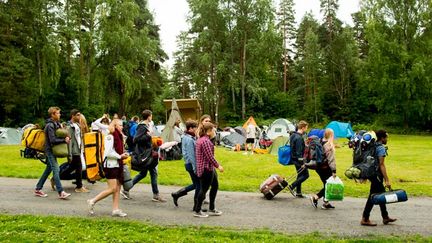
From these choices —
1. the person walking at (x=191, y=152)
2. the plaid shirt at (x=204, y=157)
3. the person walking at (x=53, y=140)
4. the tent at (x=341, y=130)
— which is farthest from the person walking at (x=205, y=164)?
the tent at (x=341, y=130)

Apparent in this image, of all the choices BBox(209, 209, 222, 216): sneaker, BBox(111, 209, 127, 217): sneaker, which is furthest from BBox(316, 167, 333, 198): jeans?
BBox(111, 209, 127, 217): sneaker

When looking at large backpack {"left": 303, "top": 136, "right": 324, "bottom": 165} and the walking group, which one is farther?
large backpack {"left": 303, "top": 136, "right": 324, "bottom": 165}

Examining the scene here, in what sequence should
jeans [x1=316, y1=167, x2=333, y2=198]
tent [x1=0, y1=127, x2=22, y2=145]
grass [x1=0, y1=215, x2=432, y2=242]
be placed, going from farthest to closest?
tent [x1=0, y1=127, x2=22, y2=145]
jeans [x1=316, y1=167, x2=333, y2=198]
grass [x1=0, y1=215, x2=432, y2=242]

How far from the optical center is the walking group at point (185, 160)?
7.03 metres

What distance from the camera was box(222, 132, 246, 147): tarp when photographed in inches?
944

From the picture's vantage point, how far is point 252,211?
804cm

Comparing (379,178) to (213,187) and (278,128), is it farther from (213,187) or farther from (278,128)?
(278,128)

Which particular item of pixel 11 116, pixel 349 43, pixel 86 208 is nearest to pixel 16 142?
pixel 11 116

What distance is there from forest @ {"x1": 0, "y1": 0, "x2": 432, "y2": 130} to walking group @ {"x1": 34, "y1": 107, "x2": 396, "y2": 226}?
22.8 metres

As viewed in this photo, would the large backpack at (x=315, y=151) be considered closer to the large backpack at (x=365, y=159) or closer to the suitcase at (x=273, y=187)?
the suitcase at (x=273, y=187)

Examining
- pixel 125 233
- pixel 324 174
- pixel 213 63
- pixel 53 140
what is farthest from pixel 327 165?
pixel 213 63

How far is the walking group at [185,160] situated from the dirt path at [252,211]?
0.23m

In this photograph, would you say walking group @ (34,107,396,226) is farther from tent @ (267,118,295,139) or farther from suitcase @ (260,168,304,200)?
tent @ (267,118,295,139)

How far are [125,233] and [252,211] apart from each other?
8.82 ft
